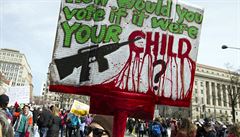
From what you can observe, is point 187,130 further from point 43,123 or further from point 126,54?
point 43,123

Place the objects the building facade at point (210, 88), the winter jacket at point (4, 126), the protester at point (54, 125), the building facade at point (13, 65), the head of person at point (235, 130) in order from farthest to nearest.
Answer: the building facade at point (13, 65) < the building facade at point (210, 88) < the protester at point (54, 125) < the head of person at point (235, 130) < the winter jacket at point (4, 126)

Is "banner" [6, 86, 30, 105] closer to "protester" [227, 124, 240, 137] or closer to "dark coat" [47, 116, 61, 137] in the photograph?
"dark coat" [47, 116, 61, 137]

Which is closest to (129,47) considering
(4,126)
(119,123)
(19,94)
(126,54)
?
(126,54)

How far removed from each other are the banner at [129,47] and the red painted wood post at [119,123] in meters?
0.19

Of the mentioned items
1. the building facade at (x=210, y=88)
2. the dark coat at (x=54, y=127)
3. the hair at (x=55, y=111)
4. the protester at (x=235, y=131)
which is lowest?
the dark coat at (x=54, y=127)

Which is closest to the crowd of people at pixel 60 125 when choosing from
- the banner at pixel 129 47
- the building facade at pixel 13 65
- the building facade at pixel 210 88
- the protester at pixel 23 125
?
the protester at pixel 23 125

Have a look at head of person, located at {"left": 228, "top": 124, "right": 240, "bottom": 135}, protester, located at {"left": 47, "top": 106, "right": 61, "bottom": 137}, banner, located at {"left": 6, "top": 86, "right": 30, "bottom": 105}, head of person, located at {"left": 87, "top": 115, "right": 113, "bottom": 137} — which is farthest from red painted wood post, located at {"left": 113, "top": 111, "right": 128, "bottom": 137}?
banner, located at {"left": 6, "top": 86, "right": 30, "bottom": 105}

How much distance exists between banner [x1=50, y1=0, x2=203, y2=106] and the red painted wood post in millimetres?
189

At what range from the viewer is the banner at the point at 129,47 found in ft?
6.86

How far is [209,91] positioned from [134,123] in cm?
8762

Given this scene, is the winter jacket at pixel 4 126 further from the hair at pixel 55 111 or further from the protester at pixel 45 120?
the protester at pixel 45 120

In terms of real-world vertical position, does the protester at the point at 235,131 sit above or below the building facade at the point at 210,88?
below

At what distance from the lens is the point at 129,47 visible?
217cm

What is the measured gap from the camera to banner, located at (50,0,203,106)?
209 cm
